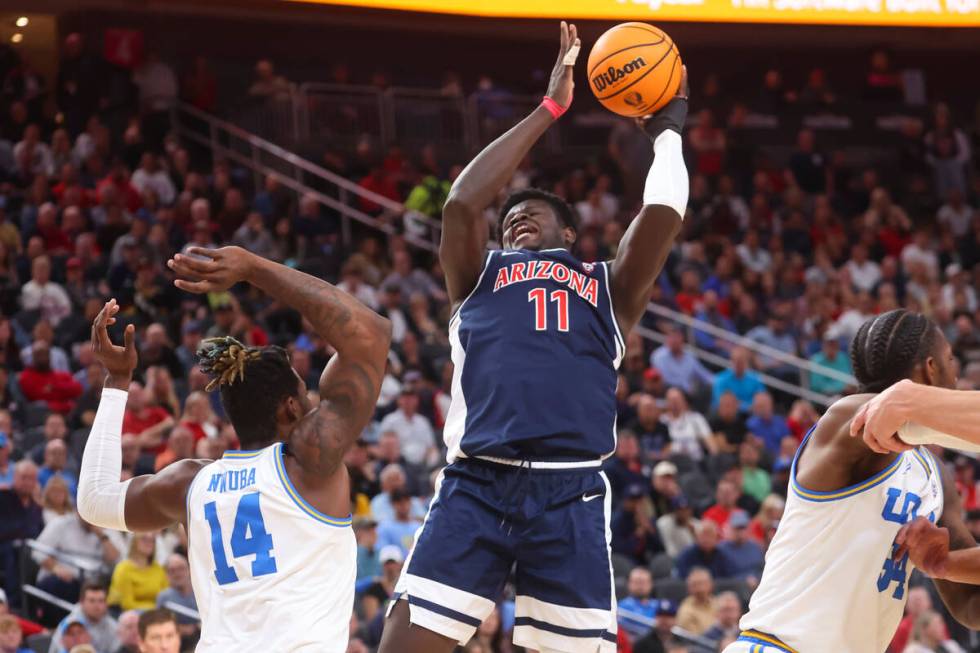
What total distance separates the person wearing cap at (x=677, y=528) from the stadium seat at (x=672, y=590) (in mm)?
750

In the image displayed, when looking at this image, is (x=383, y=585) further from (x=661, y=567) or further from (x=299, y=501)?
(x=299, y=501)

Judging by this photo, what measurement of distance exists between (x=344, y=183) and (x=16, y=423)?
6113 millimetres

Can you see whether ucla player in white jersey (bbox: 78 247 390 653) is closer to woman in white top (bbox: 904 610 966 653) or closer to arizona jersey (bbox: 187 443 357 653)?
arizona jersey (bbox: 187 443 357 653)

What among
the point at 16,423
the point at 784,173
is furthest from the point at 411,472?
the point at 784,173

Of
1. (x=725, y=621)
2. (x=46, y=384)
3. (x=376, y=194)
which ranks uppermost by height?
(x=376, y=194)

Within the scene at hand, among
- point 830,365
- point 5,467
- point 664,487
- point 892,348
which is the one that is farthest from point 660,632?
point 892,348

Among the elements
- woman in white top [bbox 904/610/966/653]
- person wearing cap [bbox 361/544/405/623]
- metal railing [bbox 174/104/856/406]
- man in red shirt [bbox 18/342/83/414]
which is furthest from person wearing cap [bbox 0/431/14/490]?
woman in white top [bbox 904/610/966/653]

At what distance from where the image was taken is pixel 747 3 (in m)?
17.1

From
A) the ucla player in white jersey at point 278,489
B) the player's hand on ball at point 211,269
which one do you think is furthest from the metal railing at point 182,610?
the player's hand on ball at point 211,269

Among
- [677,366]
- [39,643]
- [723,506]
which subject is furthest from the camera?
[677,366]

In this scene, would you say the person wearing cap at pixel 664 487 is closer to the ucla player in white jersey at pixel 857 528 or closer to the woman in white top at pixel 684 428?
the woman in white top at pixel 684 428

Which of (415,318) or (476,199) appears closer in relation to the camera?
(476,199)

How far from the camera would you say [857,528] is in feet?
15.7

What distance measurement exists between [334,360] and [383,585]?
22.6 feet
